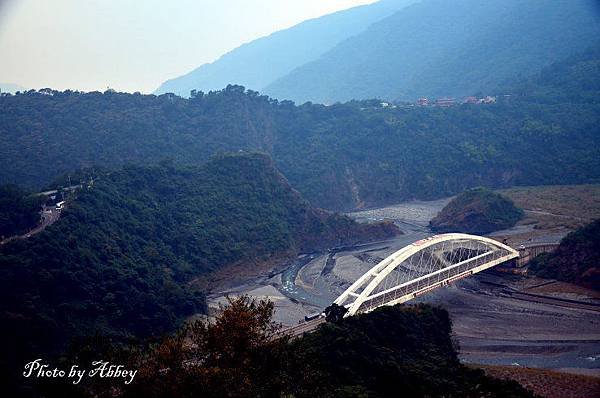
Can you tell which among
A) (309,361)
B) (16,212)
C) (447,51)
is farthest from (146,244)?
(447,51)

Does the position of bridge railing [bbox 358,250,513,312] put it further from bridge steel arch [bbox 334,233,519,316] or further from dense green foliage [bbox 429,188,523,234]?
dense green foliage [bbox 429,188,523,234]

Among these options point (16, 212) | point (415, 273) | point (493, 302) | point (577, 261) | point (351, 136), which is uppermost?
point (16, 212)

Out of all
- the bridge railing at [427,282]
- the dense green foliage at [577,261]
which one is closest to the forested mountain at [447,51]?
the dense green foliage at [577,261]

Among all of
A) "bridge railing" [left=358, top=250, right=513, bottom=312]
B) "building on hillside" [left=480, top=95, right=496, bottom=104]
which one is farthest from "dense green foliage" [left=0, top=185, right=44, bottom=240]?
"building on hillside" [left=480, top=95, right=496, bottom=104]

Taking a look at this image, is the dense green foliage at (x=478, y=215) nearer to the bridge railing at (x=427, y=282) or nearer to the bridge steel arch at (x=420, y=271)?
the bridge steel arch at (x=420, y=271)

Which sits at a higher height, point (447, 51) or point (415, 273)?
point (447, 51)

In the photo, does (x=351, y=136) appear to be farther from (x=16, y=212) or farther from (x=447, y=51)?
(x=447, y=51)

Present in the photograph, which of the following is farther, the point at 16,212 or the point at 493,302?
the point at 493,302
